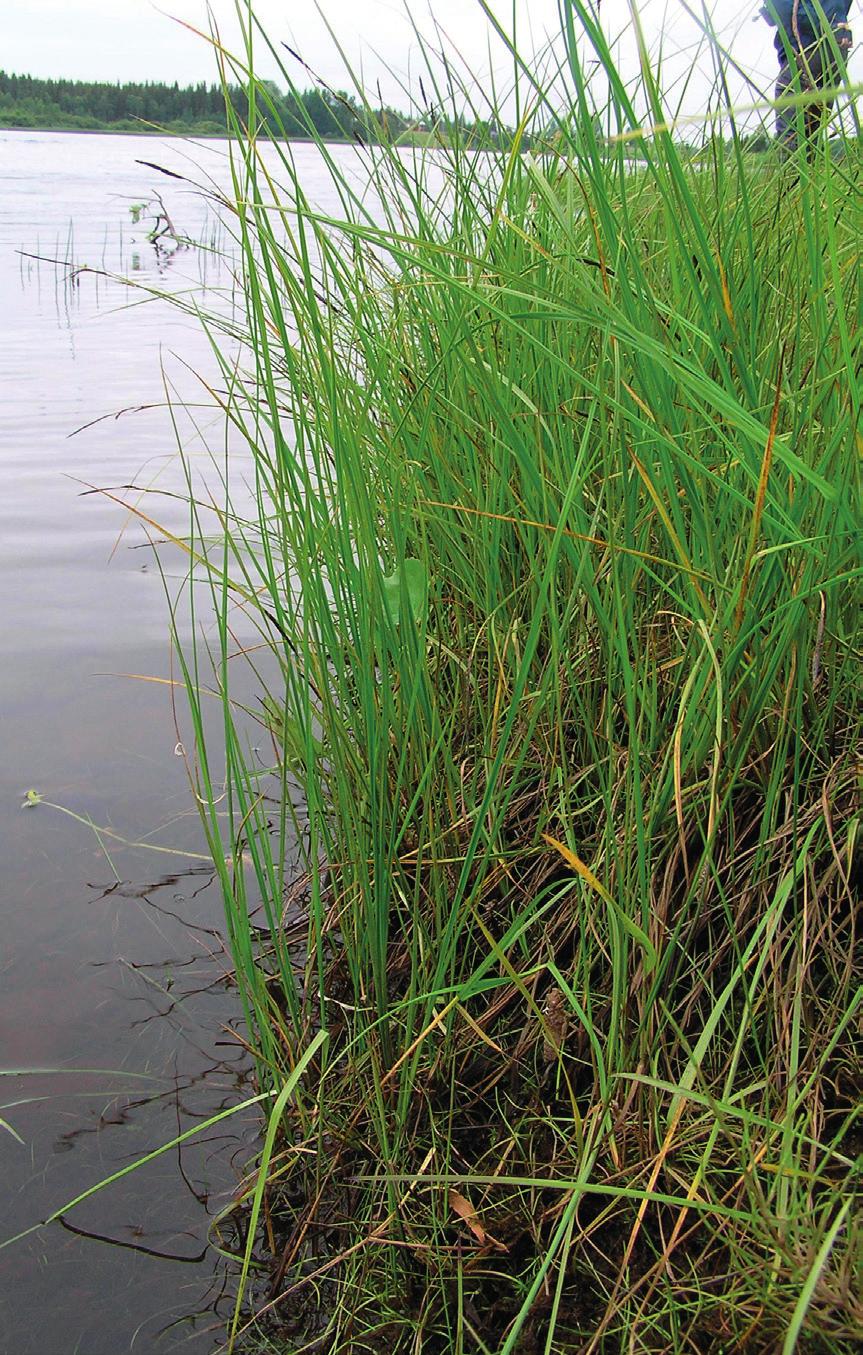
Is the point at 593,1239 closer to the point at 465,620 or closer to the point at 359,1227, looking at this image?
the point at 359,1227

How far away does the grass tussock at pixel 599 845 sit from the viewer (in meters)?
Answer: 0.96

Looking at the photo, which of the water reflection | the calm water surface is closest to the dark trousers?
the calm water surface

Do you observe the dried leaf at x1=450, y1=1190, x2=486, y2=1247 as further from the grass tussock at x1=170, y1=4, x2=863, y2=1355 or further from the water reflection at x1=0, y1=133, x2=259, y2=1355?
the water reflection at x1=0, y1=133, x2=259, y2=1355

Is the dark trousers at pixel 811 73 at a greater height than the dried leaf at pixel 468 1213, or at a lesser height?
greater

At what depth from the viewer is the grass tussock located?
958mm

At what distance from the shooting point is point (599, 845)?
120cm

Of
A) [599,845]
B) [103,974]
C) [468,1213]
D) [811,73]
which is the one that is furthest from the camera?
[811,73]

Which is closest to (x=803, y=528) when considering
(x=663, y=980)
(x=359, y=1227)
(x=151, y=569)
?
(x=663, y=980)

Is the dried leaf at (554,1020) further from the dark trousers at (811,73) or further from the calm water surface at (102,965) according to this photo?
the dark trousers at (811,73)

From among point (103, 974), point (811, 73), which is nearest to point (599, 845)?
point (103, 974)

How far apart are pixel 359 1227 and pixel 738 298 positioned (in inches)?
43.4

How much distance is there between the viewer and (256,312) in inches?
44.7

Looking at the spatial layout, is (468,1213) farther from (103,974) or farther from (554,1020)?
(103,974)

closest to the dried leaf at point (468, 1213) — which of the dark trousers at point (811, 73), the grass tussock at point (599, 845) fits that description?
the grass tussock at point (599, 845)
